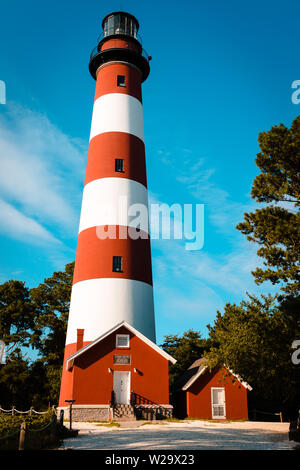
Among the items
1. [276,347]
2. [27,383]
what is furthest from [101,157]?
[27,383]

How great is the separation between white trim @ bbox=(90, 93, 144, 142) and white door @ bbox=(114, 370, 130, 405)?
14991mm

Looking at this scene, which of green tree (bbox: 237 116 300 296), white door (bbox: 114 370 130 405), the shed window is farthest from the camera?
the shed window

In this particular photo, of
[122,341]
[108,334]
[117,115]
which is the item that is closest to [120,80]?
[117,115]

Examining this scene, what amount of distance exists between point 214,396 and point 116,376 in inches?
242

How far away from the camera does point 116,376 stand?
72.8 feet

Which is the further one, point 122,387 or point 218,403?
point 218,403

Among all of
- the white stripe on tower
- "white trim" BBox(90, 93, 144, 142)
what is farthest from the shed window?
"white trim" BBox(90, 93, 144, 142)

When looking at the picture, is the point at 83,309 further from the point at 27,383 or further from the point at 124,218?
the point at 27,383

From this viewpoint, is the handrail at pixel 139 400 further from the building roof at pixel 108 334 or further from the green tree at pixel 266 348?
the green tree at pixel 266 348

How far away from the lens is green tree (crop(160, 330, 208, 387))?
31578 millimetres

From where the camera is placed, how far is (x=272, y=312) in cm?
1972

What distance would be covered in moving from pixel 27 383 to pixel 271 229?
25.8 meters

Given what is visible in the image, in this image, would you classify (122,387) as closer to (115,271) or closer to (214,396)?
(214,396)

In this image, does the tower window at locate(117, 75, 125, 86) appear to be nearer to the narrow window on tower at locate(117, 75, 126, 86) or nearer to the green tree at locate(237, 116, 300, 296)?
the narrow window on tower at locate(117, 75, 126, 86)
